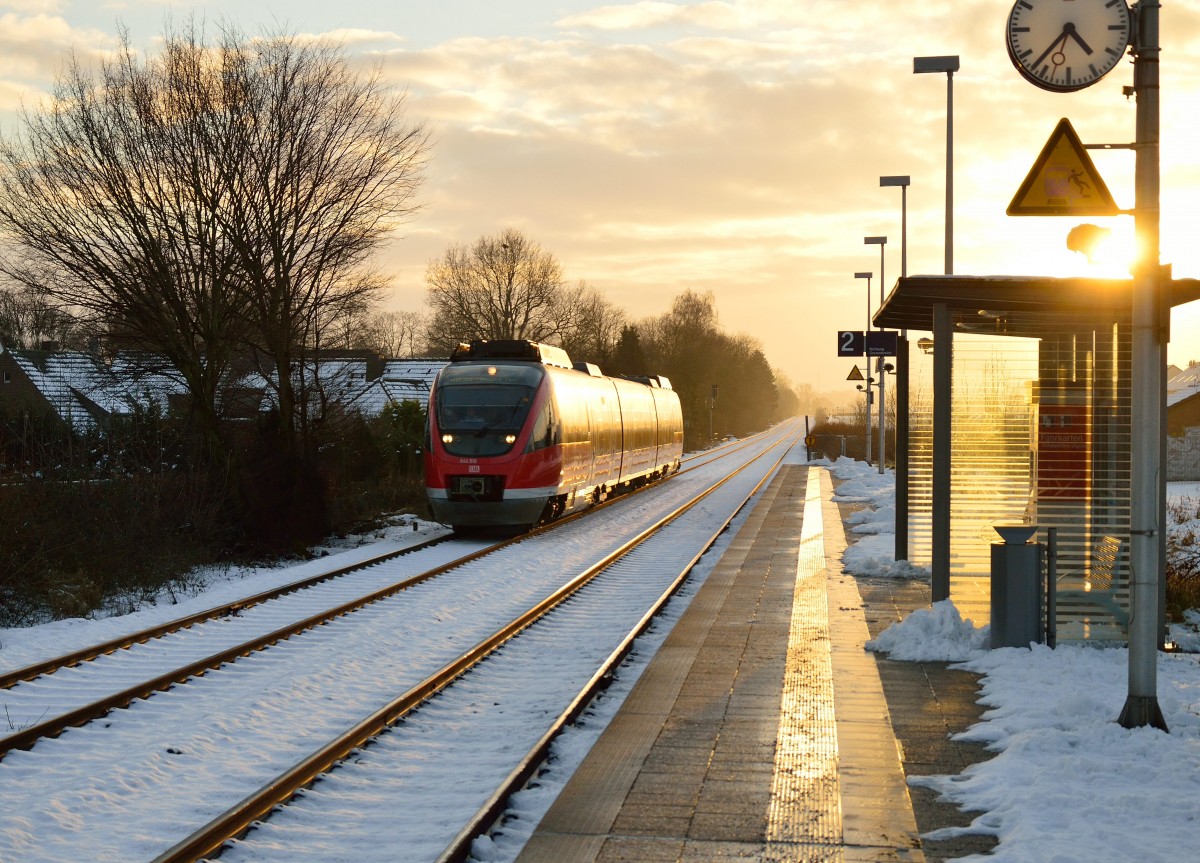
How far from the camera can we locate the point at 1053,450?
10.8 metres

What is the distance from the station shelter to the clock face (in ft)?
9.78

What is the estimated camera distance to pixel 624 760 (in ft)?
22.8

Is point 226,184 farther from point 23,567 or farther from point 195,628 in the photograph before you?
point 195,628

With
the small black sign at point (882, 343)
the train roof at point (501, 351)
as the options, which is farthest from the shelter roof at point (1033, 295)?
the small black sign at point (882, 343)

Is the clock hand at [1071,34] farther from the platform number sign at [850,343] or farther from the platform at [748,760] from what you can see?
the platform number sign at [850,343]

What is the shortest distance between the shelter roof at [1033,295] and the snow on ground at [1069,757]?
2653 millimetres

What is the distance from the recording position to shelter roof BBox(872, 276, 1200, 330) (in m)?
10.2

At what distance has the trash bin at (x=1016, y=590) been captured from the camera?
9.53 metres

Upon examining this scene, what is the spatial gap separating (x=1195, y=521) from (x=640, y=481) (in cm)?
1641

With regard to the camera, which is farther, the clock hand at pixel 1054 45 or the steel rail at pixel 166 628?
the steel rail at pixel 166 628

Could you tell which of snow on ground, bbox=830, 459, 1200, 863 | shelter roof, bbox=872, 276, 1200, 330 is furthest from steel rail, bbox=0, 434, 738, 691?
shelter roof, bbox=872, 276, 1200, 330

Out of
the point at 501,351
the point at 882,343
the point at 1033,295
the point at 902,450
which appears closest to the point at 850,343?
the point at 882,343

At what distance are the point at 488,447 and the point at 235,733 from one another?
12229 mm

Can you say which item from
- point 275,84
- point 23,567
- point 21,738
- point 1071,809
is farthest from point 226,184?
point 1071,809
